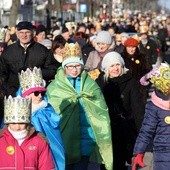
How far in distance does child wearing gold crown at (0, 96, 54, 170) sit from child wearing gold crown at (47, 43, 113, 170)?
7.46 ft

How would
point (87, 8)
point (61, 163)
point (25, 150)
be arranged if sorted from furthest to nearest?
point (87, 8)
point (61, 163)
point (25, 150)

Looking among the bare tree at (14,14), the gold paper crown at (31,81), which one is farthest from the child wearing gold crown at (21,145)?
the bare tree at (14,14)

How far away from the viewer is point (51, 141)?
7324 mm

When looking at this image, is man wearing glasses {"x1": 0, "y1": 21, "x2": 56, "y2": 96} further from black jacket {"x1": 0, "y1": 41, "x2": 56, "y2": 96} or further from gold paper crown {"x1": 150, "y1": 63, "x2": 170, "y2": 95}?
gold paper crown {"x1": 150, "y1": 63, "x2": 170, "y2": 95}

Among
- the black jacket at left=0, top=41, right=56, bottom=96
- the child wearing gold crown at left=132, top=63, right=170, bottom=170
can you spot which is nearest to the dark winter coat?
the black jacket at left=0, top=41, right=56, bottom=96

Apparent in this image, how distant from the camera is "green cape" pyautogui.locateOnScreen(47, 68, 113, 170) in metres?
8.71

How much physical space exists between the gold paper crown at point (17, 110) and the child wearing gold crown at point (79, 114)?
7.15 ft

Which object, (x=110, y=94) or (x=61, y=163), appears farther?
(x=110, y=94)

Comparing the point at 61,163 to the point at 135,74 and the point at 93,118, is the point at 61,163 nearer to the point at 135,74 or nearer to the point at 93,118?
the point at 93,118

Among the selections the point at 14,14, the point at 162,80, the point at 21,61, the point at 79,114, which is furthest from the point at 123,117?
the point at 14,14

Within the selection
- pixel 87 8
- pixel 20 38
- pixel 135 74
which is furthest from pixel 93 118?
pixel 87 8

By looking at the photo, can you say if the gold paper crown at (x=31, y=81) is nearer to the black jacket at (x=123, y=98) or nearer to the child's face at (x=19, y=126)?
the child's face at (x=19, y=126)

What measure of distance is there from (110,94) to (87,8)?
54.6 meters

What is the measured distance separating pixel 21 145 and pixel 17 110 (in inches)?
10.4
